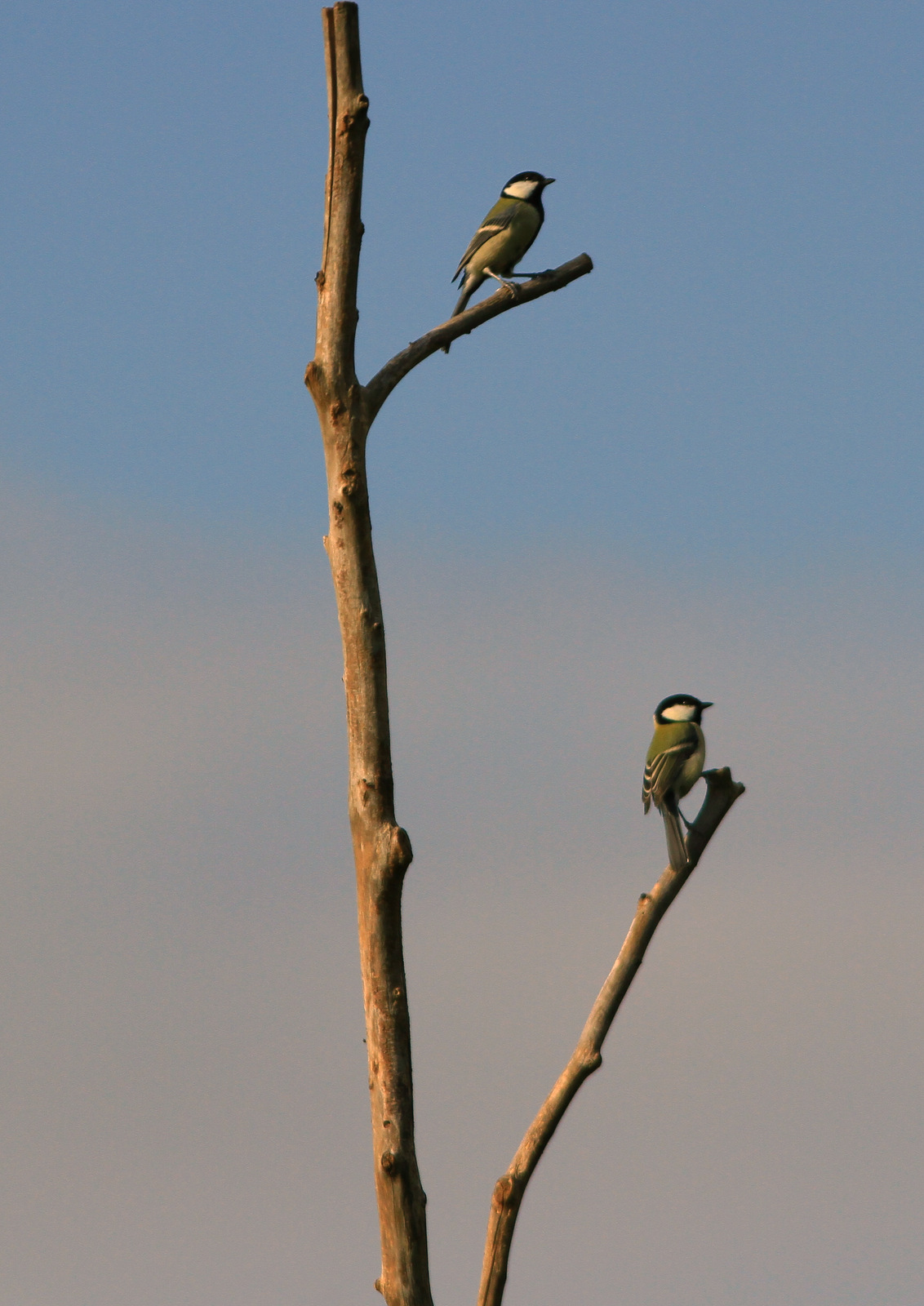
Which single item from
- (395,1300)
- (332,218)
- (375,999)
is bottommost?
(395,1300)

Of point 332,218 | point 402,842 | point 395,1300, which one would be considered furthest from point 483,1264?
point 332,218

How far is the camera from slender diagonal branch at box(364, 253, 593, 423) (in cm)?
554

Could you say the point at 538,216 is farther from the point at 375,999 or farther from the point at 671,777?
the point at 375,999

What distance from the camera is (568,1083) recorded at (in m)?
5.25

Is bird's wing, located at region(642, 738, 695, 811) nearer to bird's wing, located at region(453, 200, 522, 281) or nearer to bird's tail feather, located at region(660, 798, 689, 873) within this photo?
bird's tail feather, located at region(660, 798, 689, 873)

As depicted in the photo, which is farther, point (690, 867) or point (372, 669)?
point (690, 867)

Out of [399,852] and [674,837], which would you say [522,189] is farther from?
[399,852]

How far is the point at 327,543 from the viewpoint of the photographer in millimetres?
5406

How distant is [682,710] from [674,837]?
1165 millimetres

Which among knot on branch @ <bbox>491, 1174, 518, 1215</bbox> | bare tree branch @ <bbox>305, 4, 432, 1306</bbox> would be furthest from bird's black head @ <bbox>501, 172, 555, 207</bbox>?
knot on branch @ <bbox>491, 1174, 518, 1215</bbox>

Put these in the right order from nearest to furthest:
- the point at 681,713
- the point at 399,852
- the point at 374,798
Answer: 1. the point at 399,852
2. the point at 374,798
3. the point at 681,713

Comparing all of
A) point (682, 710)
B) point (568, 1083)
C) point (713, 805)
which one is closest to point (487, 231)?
point (682, 710)

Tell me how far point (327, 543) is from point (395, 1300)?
3.05m

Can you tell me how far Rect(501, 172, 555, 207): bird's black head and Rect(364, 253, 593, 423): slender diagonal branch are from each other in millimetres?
1315
